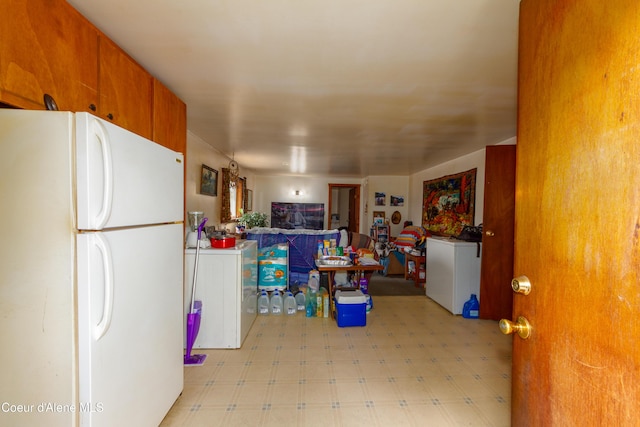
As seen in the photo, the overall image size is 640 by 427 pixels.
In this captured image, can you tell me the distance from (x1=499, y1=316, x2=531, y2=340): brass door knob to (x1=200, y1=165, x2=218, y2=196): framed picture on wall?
348cm

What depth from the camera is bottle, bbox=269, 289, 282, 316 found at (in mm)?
3217

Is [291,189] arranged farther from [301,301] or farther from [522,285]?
[522,285]

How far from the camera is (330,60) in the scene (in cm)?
160

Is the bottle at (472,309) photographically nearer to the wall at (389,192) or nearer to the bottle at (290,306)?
the bottle at (290,306)

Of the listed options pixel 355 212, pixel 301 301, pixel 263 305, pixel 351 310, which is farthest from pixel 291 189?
pixel 351 310

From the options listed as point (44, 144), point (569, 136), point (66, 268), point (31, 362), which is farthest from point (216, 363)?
point (569, 136)

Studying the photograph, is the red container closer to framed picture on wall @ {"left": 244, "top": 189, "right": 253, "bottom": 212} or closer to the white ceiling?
the white ceiling

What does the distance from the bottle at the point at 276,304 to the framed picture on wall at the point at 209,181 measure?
5.48ft

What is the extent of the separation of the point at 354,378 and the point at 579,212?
1.86 metres

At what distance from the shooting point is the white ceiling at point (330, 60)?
4.01 ft

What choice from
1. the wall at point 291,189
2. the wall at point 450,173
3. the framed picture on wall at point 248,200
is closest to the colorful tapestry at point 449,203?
the wall at point 450,173

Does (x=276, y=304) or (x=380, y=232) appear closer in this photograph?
(x=276, y=304)

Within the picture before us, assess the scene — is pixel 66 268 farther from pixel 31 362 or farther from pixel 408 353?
pixel 408 353

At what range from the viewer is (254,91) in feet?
6.69
